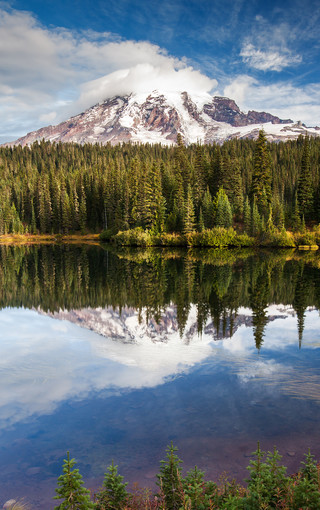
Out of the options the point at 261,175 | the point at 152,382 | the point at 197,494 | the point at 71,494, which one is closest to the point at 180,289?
the point at 152,382

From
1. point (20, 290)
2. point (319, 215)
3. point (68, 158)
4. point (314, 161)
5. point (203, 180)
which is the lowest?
point (20, 290)

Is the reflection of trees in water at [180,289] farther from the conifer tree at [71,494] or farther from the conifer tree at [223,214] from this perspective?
the conifer tree at [223,214]

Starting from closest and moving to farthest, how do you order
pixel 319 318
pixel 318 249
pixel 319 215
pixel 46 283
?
pixel 319 318
pixel 46 283
pixel 318 249
pixel 319 215

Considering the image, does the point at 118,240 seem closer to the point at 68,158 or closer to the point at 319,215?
the point at 319,215

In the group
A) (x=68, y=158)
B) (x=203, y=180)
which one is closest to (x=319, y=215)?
(x=203, y=180)

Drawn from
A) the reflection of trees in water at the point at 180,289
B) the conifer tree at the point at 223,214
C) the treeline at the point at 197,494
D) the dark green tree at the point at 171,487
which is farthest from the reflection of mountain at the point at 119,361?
the conifer tree at the point at 223,214

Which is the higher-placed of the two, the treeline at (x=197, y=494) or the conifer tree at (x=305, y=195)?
the conifer tree at (x=305, y=195)

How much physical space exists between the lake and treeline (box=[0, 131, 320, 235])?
1962 inches

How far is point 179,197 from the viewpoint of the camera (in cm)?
7881

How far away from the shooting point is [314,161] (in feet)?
399

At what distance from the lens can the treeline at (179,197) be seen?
244ft

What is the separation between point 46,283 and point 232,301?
16310 mm

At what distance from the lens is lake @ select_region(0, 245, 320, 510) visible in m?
8.02

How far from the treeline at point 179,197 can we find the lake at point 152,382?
49.8m
